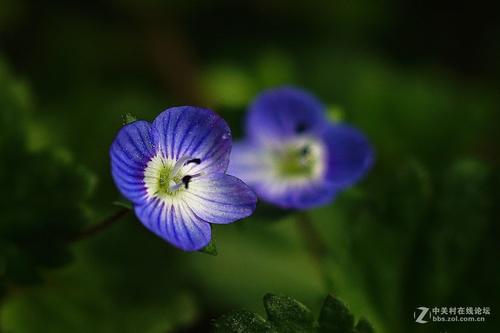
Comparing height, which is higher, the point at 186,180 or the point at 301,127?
the point at 301,127

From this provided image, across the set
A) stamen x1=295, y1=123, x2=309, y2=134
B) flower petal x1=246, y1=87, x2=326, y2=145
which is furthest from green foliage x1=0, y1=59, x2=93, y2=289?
stamen x1=295, y1=123, x2=309, y2=134

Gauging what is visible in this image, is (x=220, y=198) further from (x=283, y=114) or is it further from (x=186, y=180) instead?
(x=283, y=114)

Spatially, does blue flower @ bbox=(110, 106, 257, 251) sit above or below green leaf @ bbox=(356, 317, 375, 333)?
above

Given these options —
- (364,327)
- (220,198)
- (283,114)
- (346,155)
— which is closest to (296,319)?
(364,327)

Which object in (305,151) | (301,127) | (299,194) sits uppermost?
(301,127)

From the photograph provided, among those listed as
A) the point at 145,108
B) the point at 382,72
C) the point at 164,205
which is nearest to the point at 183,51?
the point at 145,108

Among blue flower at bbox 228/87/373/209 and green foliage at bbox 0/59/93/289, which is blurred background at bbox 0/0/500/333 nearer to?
green foliage at bbox 0/59/93/289

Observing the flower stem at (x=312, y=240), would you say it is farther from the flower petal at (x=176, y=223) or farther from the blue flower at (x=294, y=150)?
the flower petal at (x=176, y=223)

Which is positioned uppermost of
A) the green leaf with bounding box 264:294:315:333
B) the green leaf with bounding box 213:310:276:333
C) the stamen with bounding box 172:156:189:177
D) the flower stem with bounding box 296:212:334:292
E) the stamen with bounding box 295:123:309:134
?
the stamen with bounding box 295:123:309:134
